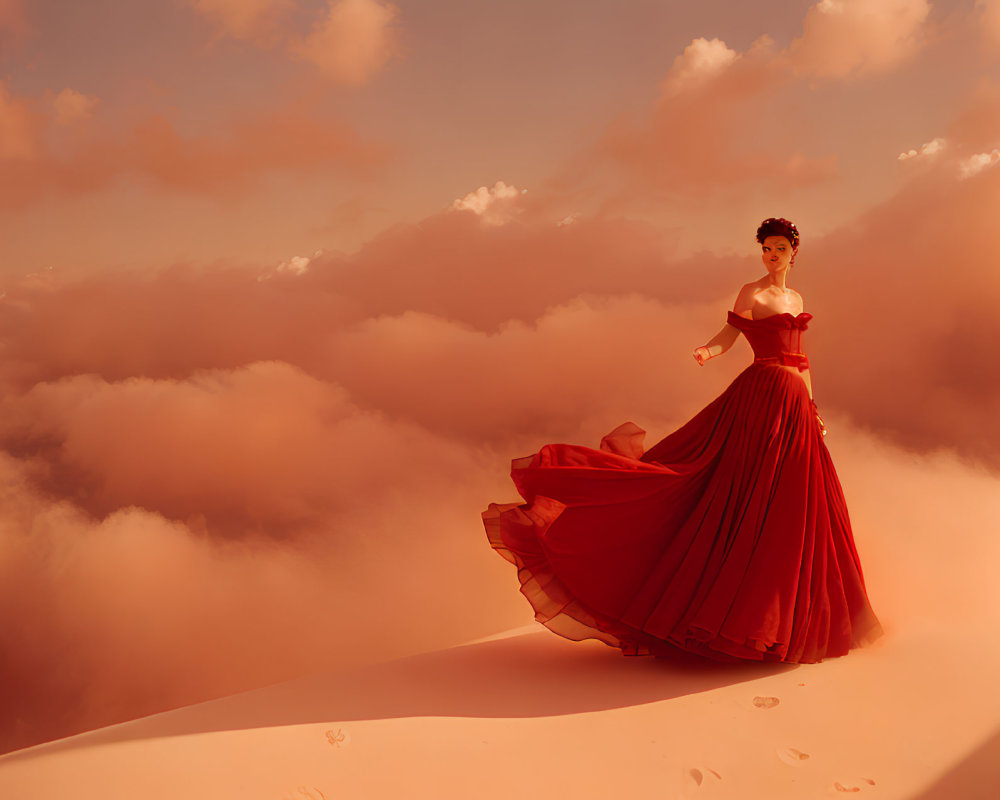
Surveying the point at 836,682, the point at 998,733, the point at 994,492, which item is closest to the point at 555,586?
the point at 836,682

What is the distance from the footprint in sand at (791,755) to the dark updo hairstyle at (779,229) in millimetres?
2253

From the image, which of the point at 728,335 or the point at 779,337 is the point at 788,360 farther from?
the point at 728,335

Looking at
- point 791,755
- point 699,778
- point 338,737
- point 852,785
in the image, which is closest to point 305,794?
point 338,737

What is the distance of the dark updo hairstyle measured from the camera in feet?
12.8

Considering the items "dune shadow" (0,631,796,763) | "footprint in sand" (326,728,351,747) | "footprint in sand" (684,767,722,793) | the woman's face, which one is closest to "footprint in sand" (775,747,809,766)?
"footprint in sand" (684,767,722,793)

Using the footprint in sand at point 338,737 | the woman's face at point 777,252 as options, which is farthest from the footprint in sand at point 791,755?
the woman's face at point 777,252

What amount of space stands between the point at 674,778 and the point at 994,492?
425 centimetres

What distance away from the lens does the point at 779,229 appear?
3898 millimetres

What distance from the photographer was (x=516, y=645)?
417cm

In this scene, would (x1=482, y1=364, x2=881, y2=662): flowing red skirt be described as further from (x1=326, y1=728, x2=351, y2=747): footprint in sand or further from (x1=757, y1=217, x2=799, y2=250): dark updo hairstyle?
(x1=326, y1=728, x2=351, y2=747): footprint in sand

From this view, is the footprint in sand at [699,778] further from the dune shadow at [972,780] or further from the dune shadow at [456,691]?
the dune shadow at [972,780]

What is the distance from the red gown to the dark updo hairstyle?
0.42 metres

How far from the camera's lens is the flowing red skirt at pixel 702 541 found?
3461 mm

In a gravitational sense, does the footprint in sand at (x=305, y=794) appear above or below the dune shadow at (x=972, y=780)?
above
